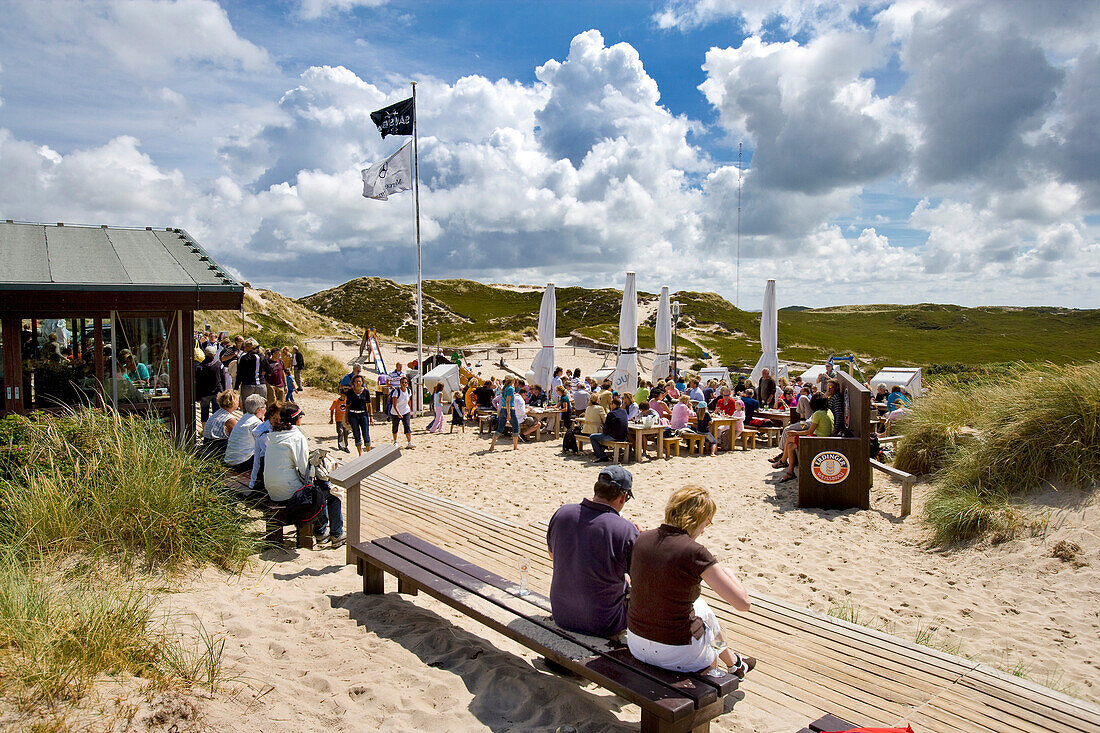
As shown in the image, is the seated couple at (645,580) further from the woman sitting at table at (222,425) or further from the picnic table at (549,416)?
the picnic table at (549,416)

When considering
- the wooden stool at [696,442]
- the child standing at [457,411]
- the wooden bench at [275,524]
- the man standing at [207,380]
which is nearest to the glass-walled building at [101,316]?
the man standing at [207,380]

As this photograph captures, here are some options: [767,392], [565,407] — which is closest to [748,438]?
[767,392]

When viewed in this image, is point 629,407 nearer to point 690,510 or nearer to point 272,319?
point 690,510

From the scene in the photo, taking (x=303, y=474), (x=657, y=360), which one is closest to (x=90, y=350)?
(x=303, y=474)

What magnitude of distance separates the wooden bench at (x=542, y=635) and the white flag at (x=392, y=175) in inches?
544

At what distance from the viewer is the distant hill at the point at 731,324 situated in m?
57.3

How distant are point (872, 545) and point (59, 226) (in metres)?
11.1

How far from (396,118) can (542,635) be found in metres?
16.8

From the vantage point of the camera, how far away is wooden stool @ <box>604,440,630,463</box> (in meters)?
11.0

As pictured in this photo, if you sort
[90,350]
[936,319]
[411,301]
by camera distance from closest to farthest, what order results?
[90,350], [411,301], [936,319]

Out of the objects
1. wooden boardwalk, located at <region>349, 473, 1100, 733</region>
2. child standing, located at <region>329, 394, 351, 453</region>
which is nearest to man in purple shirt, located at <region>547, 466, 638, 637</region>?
wooden boardwalk, located at <region>349, 473, 1100, 733</region>

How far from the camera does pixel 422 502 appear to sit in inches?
301

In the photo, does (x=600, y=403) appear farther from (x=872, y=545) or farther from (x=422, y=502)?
(x=872, y=545)

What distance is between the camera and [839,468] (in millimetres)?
7898
